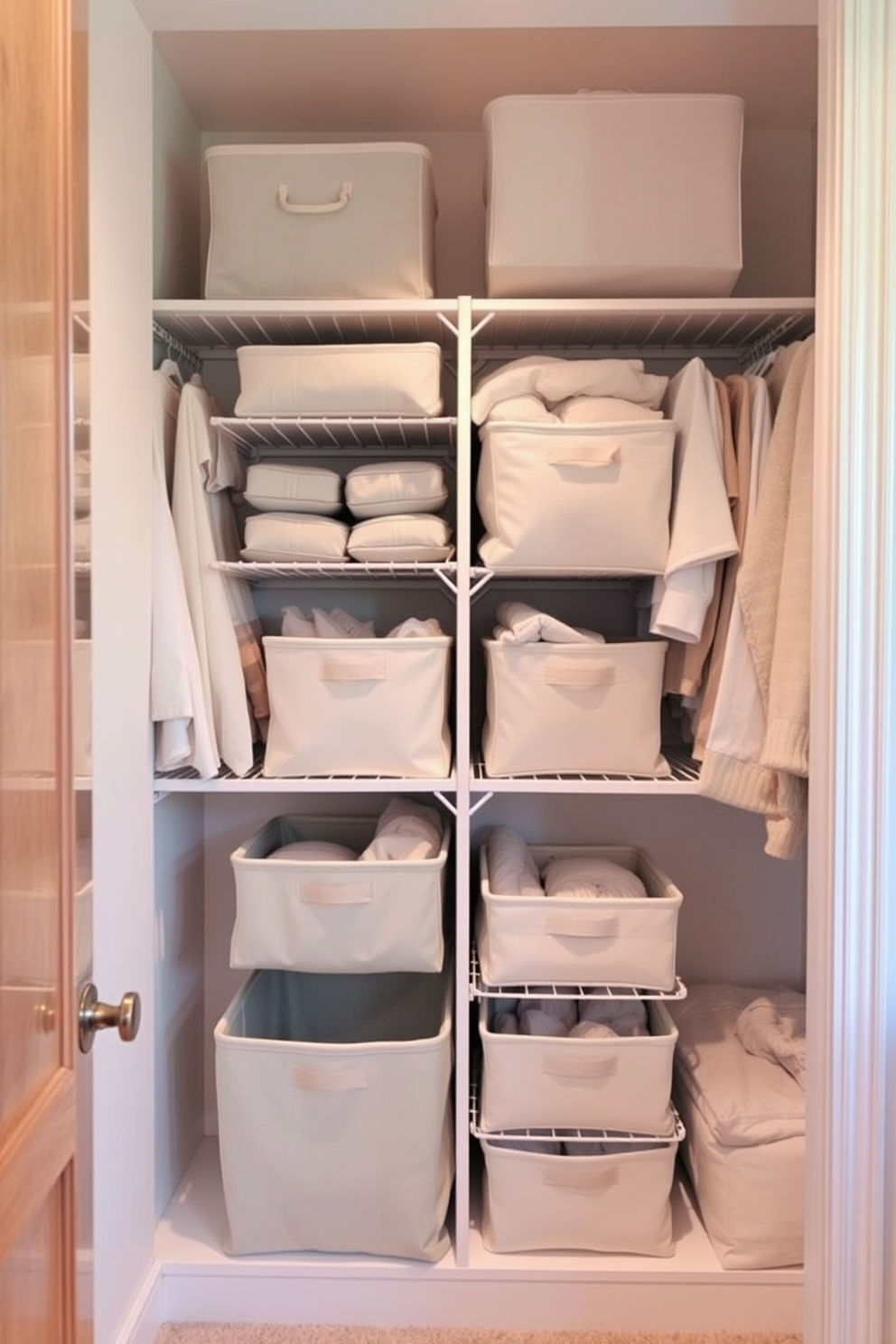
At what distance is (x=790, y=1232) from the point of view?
1717mm

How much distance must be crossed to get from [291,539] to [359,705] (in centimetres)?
34

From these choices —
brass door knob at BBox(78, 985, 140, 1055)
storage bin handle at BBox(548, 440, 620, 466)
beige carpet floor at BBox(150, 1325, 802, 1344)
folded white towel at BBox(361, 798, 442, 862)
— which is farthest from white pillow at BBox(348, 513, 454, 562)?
beige carpet floor at BBox(150, 1325, 802, 1344)

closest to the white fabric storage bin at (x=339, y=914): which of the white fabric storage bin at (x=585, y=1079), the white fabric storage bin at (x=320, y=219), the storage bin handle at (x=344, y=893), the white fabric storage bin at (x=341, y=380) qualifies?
the storage bin handle at (x=344, y=893)

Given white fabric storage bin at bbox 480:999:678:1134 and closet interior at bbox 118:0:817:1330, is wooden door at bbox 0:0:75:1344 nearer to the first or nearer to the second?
closet interior at bbox 118:0:817:1330

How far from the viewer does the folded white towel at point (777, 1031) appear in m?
1.83

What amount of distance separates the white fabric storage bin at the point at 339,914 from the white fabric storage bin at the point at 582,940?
4.8 inches

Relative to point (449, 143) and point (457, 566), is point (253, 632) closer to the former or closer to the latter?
point (457, 566)

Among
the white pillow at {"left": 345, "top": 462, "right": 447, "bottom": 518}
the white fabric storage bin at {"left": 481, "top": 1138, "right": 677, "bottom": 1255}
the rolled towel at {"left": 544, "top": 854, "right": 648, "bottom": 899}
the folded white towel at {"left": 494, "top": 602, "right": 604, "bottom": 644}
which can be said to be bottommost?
the white fabric storage bin at {"left": 481, "top": 1138, "right": 677, "bottom": 1255}

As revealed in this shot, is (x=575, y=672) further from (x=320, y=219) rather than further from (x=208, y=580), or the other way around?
(x=320, y=219)

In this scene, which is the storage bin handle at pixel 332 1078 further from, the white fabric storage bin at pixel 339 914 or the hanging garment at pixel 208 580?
the hanging garment at pixel 208 580

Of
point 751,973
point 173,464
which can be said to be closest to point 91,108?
point 173,464

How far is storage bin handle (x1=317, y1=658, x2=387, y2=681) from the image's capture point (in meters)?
1.72

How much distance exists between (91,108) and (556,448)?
2.88ft

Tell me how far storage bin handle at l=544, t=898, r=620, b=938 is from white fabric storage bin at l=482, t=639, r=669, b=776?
256 millimetres
